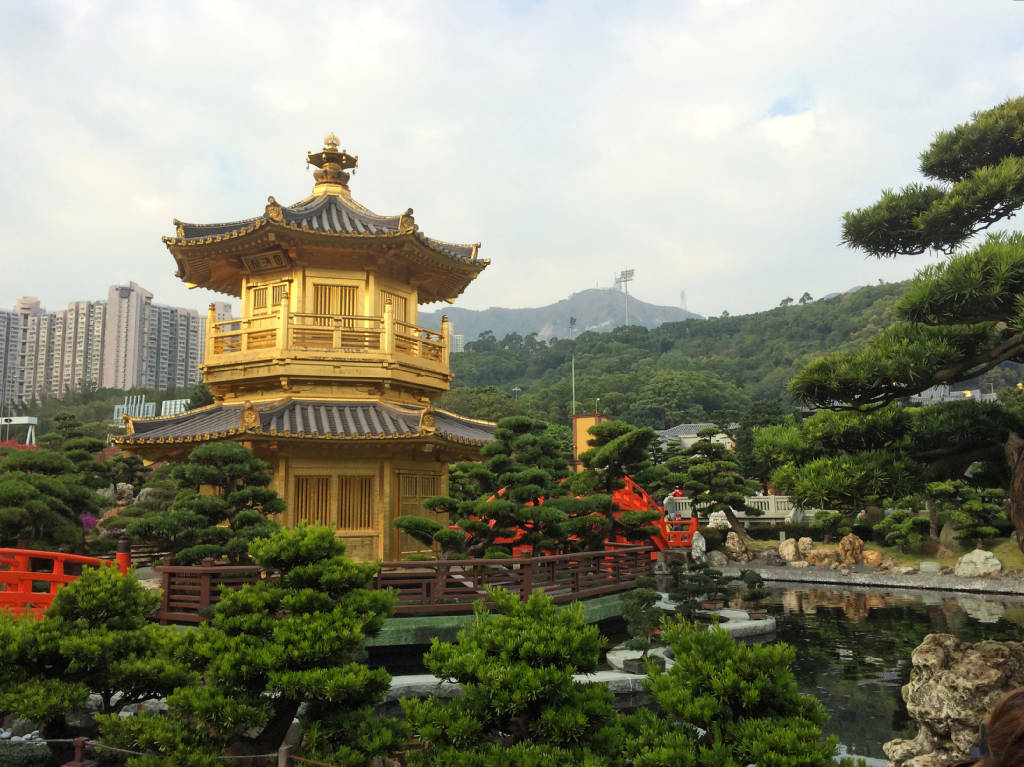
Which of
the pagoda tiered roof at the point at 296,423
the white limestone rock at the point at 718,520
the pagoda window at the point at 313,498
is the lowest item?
the white limestone rock at the point at 718,520

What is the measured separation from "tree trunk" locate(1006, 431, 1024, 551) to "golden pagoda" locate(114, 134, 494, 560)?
8.80 meters

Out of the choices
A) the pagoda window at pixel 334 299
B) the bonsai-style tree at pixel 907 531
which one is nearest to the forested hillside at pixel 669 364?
the bonsai-style tree at pixel 907 531

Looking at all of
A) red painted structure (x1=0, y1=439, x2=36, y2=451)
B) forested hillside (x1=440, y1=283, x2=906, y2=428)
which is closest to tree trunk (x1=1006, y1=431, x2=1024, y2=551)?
red painted structure (x1=0, y1=439, x2=36, y2=451)

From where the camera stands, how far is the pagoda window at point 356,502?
13.9 metres

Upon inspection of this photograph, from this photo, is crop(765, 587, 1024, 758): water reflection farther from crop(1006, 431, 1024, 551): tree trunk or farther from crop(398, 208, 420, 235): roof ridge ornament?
crop(398, 208, 420, 235): roof ridge ornament

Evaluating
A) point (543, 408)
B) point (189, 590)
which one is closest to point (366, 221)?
point (189, 590)

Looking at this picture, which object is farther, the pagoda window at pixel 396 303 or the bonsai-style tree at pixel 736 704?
the pagoda window at pixel 396 303

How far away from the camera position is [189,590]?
36.6ft

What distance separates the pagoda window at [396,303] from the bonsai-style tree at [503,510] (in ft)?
11.7

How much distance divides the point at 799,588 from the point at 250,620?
23379 mm

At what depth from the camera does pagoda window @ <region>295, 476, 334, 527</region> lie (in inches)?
539

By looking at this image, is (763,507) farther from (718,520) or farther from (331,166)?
(331,166)

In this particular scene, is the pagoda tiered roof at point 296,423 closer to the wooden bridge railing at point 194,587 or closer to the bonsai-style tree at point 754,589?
the wooden bridge railing at point 194,587

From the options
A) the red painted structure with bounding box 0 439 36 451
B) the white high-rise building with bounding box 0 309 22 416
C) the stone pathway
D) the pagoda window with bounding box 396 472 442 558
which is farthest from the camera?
the white high-rise building with bounding box 0 309 22 416
